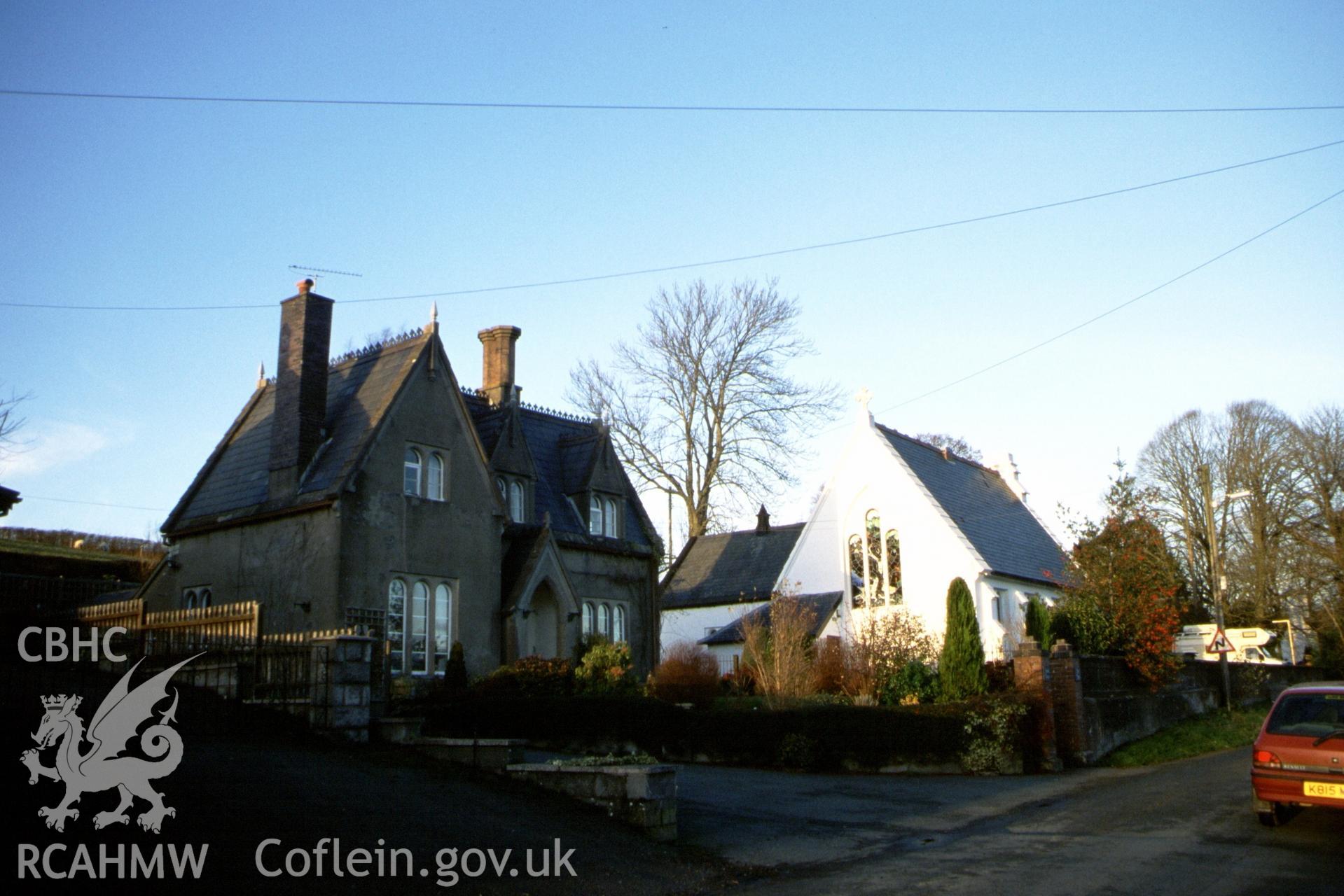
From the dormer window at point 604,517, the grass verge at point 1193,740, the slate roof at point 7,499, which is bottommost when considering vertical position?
the grass verge at point 1193,740

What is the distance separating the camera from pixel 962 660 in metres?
22.2

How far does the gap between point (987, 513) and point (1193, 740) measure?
47.2ft

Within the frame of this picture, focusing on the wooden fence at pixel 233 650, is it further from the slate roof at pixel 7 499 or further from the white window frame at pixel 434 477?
the white window frame at pixel 434 477

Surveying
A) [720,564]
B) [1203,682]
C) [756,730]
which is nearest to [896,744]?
[756,730]

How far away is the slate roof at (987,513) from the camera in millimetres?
34406

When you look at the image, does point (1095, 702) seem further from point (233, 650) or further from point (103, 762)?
point (103, 762)

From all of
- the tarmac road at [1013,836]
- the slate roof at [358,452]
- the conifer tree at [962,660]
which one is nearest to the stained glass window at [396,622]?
the slate roof at [358,452]

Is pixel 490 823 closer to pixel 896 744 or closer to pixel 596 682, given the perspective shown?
pixel 896 744

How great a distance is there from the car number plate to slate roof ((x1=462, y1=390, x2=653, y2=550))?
19572 mm

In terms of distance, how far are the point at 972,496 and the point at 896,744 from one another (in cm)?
1954

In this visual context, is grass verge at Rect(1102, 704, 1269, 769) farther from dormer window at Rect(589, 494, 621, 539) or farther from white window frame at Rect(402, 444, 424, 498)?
white window frame at Rect(402, 444, 424, 498)

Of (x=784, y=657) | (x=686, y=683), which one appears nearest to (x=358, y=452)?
(x=686, y=683)

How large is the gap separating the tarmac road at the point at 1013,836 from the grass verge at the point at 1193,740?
3.37 metres

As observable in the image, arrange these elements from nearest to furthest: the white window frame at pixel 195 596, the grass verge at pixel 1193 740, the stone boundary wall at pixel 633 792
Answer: the stone boundary wall at pixel 633 792
the grass verge at pixel 1193 740
the white window frame at pixel 195 596
